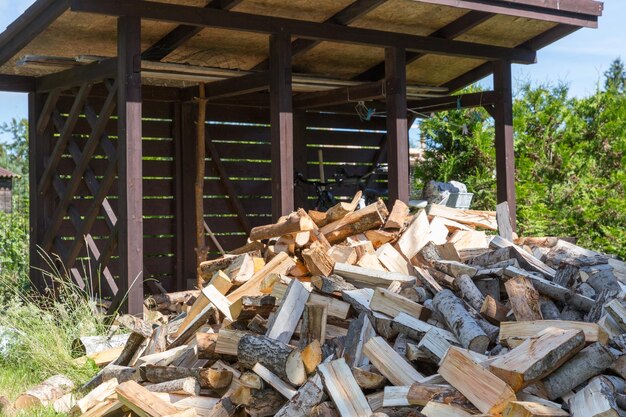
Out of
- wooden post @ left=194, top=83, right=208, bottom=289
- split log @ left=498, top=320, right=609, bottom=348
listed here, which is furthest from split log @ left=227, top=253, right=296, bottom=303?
wooden post @ left=194, top=83, right=208, bottom=289

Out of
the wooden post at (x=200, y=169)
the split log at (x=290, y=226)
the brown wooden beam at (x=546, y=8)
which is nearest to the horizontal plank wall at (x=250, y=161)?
the wooden post at (x=200, y=169)

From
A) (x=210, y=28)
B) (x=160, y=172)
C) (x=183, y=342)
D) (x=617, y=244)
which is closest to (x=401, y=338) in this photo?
(x=183, y=342)

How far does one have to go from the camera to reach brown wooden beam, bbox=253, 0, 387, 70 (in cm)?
759

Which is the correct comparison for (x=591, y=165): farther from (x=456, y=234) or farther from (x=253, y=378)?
(x=253, y=378)

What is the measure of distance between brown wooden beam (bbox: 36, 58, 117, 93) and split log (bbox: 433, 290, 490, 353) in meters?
3.80

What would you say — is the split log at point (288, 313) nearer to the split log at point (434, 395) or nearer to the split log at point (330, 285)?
the split log at point (330, 285)

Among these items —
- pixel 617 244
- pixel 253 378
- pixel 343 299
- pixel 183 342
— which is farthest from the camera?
pixel 617 244

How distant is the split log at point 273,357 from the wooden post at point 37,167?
5223mm

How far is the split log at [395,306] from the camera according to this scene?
4.86 metres

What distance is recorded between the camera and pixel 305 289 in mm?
5234

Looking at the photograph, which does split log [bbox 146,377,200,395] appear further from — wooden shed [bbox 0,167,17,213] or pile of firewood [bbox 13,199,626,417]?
wooden shed [bbox 0,167,17,213]

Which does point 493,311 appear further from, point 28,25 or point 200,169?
point 200,169

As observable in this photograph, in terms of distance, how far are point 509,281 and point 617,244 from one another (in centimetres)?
665

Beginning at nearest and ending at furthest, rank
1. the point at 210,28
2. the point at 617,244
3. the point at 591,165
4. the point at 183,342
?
the point at 183,342
the point at 210,28
the point at 617,244
the point at 591,165
